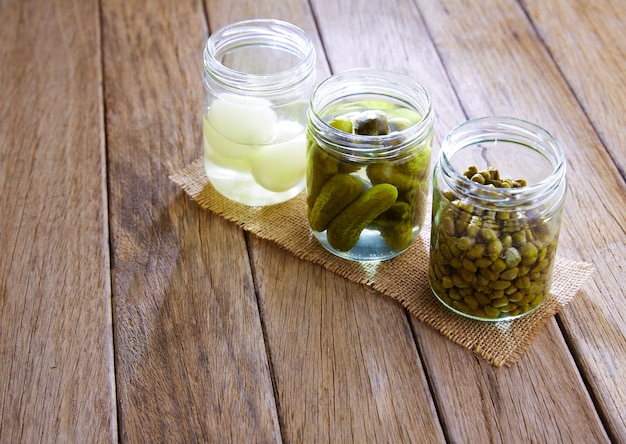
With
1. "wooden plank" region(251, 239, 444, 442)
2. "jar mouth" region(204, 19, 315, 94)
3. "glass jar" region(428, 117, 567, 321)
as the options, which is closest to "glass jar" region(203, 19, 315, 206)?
"jar mouth" region(204, 19, 315, 94)

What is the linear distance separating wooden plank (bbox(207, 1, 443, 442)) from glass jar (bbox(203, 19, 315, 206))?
85 mm

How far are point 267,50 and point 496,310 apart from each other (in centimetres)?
46

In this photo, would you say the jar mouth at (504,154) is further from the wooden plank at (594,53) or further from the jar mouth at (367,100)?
the wooden plank at (594,53)

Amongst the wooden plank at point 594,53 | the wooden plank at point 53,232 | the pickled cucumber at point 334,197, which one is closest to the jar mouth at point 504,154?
the pickled cucumber at point 334,197

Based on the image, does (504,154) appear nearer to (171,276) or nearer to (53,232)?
(171,276)

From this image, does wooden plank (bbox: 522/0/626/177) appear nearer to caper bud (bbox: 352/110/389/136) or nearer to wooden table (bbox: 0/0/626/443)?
wooden table (bbox: 0/0/626/443)

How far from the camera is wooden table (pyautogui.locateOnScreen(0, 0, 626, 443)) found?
804mm

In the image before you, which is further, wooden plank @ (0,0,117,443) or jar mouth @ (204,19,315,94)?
jar mouth @ (204,19,315,94)

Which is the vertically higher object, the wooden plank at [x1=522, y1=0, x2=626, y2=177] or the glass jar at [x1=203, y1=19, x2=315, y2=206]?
the glass jar at [x1=203, y1=19, x2=315, y2=206]

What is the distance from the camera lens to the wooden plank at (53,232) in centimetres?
82

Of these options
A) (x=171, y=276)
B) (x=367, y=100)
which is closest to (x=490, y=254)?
(x=367, y=100)

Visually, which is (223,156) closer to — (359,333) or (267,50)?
(267,50)

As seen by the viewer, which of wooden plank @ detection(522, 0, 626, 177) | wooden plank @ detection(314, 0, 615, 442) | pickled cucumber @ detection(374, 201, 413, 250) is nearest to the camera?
wooden plank @ detection(314, 0, 615, 442)

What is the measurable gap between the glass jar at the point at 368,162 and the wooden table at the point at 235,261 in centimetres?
7
